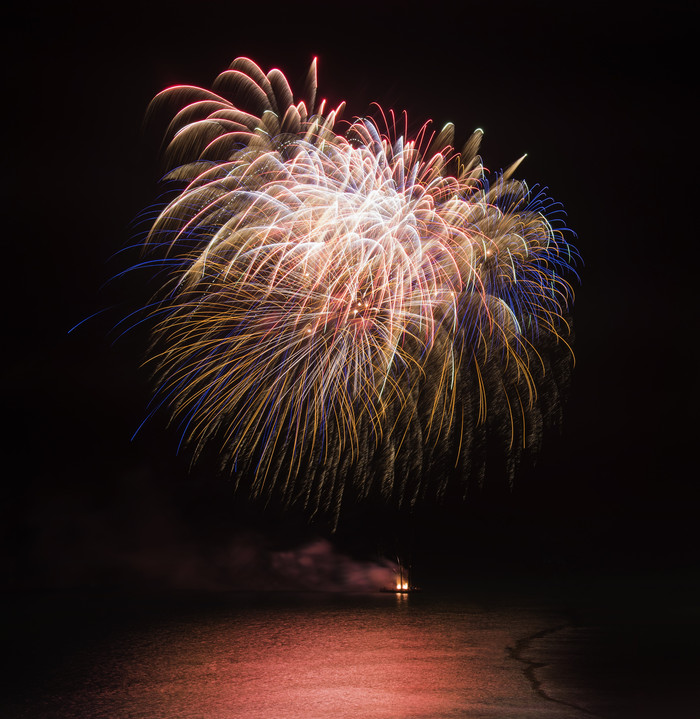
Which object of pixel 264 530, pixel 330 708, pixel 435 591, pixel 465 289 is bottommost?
pixel 330 708

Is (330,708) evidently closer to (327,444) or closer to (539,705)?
(539,705)

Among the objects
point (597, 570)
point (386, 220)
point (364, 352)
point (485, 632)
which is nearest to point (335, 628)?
point (485, 632)

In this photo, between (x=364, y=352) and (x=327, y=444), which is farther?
(x=327, y=444)

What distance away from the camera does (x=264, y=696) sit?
964 cm

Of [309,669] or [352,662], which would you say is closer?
[309,669]

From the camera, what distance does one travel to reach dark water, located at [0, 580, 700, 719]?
904 cm

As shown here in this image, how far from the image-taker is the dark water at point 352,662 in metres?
9.04

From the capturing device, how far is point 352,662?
12.1m

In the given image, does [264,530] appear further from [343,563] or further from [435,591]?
[435,591]

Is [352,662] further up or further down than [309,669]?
further up

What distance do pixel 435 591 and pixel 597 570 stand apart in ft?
26.0

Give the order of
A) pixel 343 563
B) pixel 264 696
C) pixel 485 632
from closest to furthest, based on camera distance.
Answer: pixel 264 696 → pixel 485 632 → pixel 343 563

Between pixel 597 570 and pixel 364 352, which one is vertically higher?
pixel 364 352

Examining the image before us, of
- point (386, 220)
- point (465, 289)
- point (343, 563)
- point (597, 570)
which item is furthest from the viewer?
point (597, 570)
